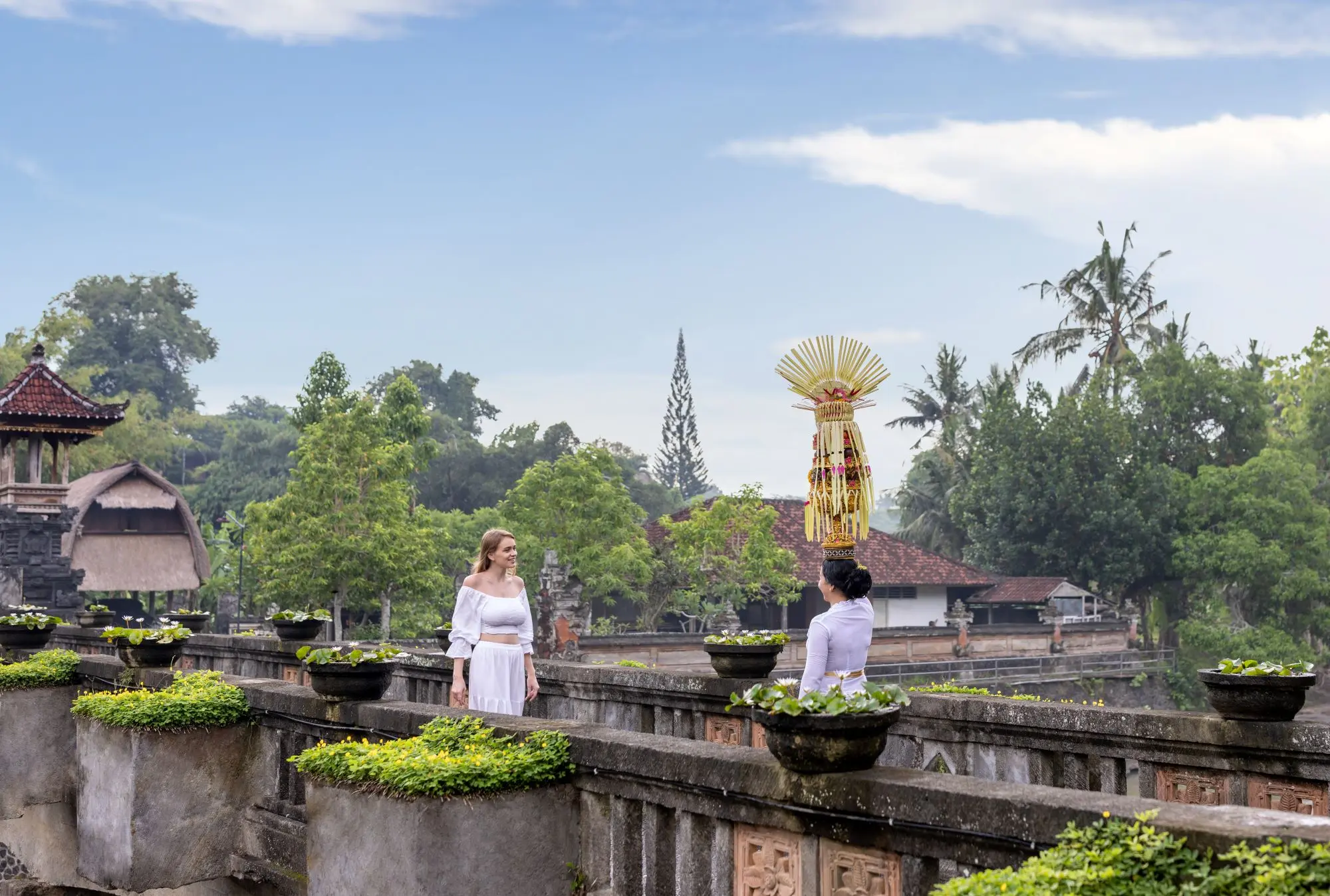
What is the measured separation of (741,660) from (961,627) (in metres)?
33.7

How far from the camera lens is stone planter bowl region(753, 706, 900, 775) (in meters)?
4.73

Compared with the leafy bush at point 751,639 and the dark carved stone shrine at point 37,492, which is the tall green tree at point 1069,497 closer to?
the dark carved stone shrine at point 37,492

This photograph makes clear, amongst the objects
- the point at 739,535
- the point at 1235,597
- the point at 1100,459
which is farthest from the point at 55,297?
the point at 1235,597

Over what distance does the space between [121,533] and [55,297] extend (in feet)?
137

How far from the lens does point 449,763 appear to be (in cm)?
586

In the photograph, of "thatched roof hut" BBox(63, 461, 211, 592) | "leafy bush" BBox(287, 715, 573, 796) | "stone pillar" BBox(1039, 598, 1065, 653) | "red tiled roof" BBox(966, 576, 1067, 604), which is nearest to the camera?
"leafy bush" BBox(287, 715, 573, 796)

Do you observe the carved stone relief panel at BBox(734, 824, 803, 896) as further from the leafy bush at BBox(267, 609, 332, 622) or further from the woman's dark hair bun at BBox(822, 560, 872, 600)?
the leafy bush at BBox(267, 609, 332, 622)

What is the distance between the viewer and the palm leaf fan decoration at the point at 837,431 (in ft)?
40.7

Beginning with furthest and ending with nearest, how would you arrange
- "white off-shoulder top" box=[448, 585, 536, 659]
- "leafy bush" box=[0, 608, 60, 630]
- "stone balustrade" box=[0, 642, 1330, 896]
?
1. "leafy bush" box=[0, 608, 60, 630]
2. "white off-shoulder top" box=[448, 585, 536, 659]
3. "stone balustrade" box=[0, 642, 1330, 896]

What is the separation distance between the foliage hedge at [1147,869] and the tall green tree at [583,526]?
32.5 m

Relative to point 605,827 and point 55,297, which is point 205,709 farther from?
point 55,297

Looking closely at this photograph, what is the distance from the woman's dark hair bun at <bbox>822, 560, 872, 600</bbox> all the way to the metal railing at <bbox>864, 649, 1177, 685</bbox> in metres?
28.6

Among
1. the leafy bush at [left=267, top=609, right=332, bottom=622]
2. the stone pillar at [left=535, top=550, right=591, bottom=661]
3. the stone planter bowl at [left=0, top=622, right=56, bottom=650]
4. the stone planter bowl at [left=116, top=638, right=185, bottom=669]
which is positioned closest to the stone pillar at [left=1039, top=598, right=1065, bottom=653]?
the stone pillar at [left=535, top=550, right=591, bottom=661]

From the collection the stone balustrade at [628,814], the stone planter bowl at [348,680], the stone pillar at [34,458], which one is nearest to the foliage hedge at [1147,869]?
the stone balustrade at [628,814]
